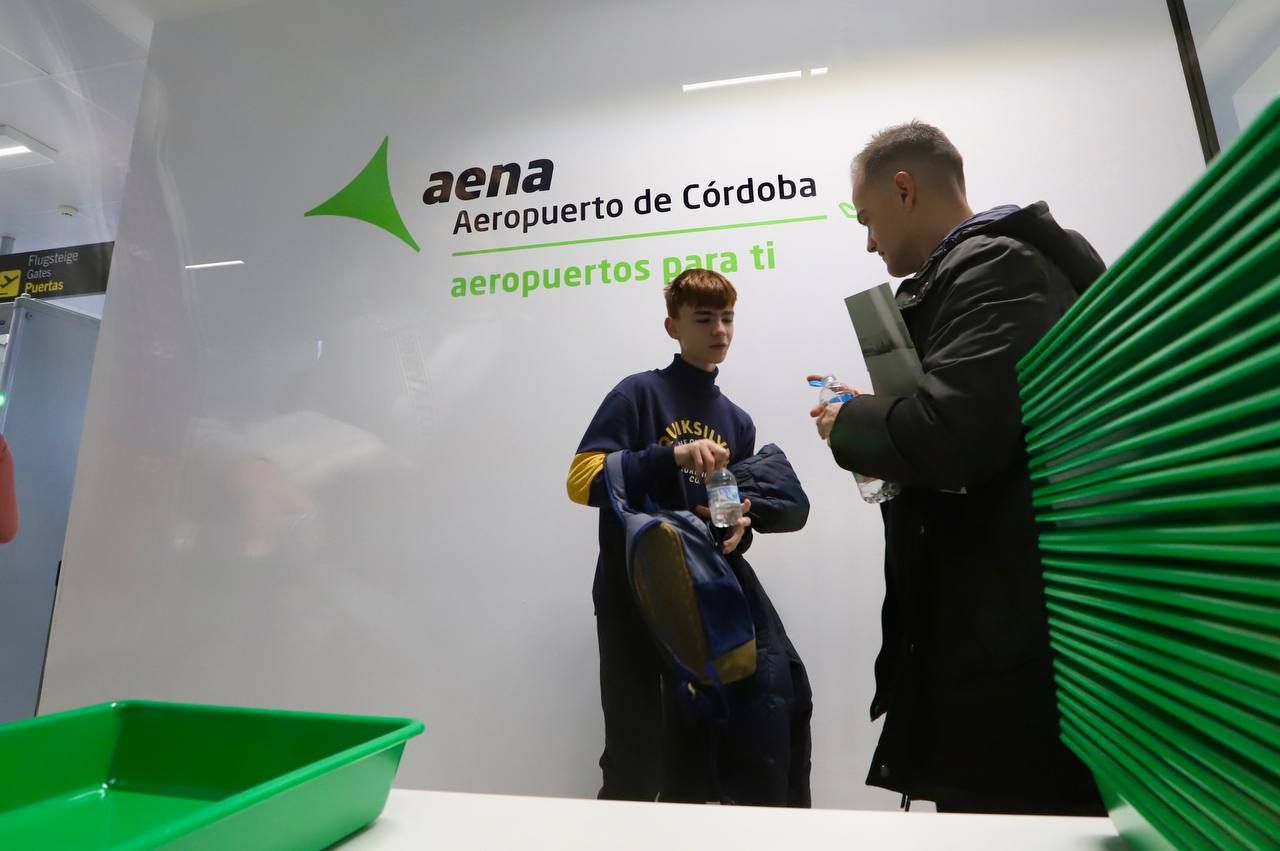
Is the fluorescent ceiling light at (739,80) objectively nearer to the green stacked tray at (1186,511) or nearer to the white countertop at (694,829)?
the green stacked tray at (1186,511)

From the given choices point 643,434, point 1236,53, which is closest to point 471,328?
point 643,434

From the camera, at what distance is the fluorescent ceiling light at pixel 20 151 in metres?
3.57

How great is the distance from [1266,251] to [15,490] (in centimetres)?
417

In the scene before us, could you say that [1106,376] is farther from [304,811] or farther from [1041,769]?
[1041,769]

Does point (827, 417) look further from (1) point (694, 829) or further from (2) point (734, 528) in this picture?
(1) point (694, 829)

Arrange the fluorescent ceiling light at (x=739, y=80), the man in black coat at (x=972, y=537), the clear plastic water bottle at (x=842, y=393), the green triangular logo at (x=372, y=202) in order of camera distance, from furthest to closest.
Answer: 1. the green triangular logo at (x=372, y=202)
2. the fluorescent ceiling light at (x=739, y=80)
3. the clear plastic water bottle at (x=842, y=393)
4. the man in black coat at (x=972, y=537)

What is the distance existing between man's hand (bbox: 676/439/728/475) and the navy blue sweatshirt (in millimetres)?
25

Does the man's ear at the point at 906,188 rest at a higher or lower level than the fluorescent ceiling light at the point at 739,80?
lower

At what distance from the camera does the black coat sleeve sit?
1.28 metres

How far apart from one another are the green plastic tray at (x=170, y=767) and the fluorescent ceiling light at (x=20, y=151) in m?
4.02

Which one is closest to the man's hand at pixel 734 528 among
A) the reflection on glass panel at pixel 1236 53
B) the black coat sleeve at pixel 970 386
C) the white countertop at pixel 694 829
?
the black coat sleeve at pixel 970 386

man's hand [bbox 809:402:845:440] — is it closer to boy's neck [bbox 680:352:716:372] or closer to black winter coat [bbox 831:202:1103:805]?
black winter coat [bbox 831:202:1103:805]

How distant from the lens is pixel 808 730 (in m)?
1.97

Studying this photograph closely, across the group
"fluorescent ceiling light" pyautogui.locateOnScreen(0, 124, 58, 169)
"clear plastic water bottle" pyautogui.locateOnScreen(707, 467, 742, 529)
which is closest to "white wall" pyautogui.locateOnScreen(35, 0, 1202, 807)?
"clear plastic water bottle" pyautogui.locateOnScreen(707, 467, 742, 529)
